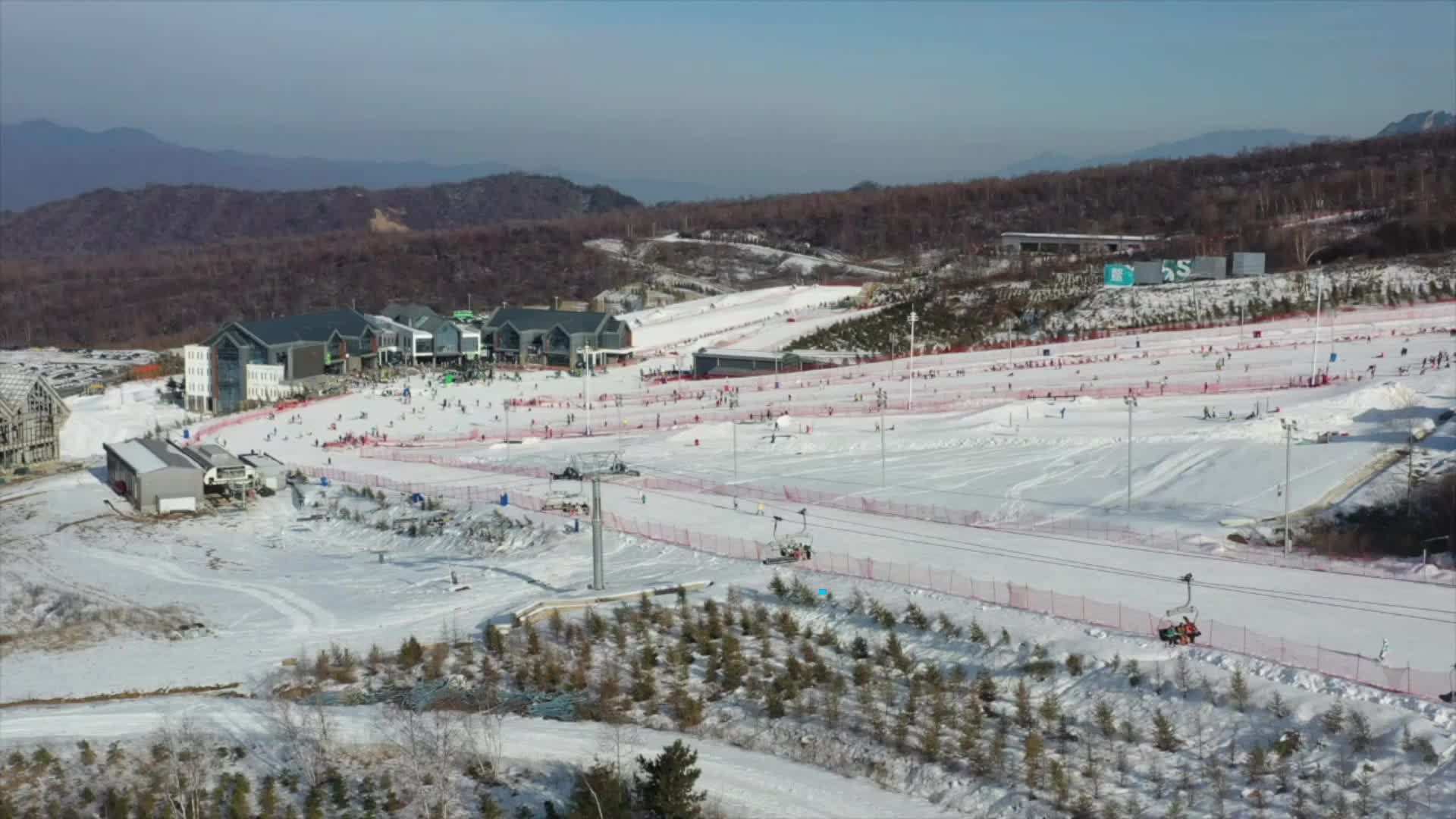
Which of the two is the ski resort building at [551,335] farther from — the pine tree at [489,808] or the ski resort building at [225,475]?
the pine tree at [489,808]

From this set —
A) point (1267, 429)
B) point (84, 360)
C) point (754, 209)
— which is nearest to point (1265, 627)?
point (1267, 429)

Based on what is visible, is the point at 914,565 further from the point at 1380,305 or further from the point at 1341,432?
the point at 1380,305

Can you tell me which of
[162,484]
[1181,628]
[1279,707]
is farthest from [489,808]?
[162,484]

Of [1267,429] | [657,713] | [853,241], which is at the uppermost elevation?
[853,241]

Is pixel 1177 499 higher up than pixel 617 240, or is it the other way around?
pixel 617 240

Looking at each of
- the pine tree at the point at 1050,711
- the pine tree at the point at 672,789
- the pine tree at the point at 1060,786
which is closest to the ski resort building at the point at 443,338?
the pine tree at the point at 1050,711

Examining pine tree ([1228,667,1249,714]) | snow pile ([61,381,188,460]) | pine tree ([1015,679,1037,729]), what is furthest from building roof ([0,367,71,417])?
pine tree ([1228,667,1249,714])

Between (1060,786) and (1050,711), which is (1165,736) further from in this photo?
(1060,786)
